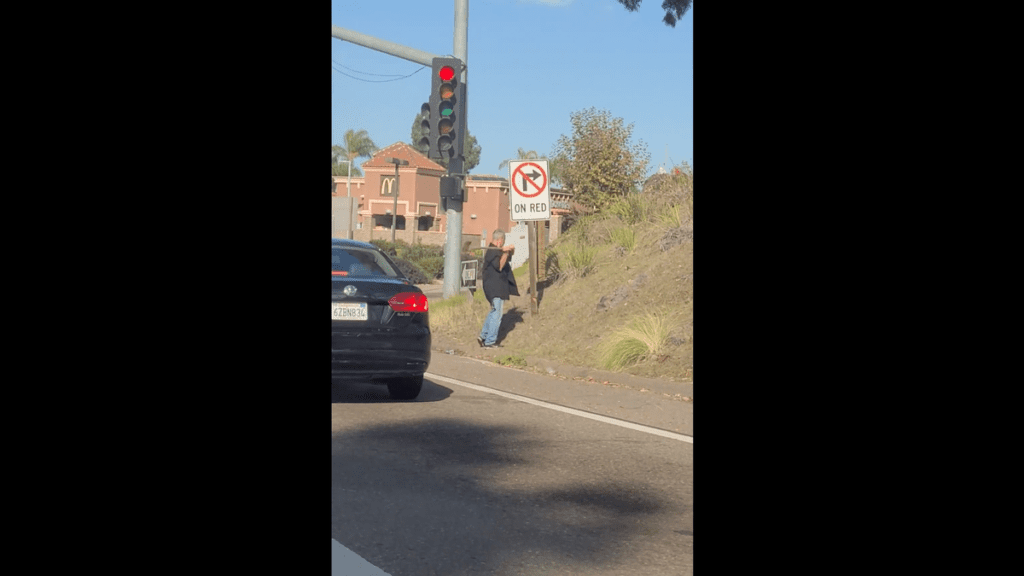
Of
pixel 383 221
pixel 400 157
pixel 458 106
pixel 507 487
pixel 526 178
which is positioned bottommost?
pixel 507 487

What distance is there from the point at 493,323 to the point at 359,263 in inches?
220

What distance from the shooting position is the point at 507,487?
19.1 feet

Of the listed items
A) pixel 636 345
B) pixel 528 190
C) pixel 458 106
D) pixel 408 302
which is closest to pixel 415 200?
pixel 458 106

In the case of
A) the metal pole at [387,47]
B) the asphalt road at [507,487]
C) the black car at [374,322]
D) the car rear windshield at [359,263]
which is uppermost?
the metal pole at [387,47]

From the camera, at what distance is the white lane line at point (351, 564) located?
144 inches

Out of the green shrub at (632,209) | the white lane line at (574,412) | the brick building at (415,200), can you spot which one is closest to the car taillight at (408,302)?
the white lane line at (574,412)

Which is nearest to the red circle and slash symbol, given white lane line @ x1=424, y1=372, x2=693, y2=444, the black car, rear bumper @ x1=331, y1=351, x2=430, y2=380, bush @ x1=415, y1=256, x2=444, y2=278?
white lane line @ x1=424, y1=372, x2=693, y2=444

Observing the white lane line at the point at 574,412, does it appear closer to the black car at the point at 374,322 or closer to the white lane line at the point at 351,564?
the black car at the point at 374,322

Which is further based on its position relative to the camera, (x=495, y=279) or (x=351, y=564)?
(x=495, y=279)

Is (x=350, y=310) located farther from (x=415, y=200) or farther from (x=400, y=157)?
(x=400, y=157)

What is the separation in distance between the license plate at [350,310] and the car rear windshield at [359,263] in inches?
11.3

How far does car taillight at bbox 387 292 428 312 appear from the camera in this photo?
8852 mm

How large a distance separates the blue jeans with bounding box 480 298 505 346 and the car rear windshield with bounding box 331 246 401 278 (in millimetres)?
5138
